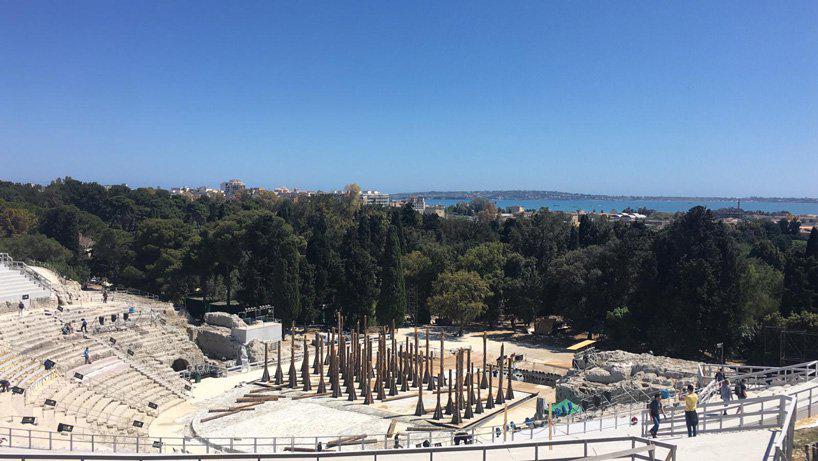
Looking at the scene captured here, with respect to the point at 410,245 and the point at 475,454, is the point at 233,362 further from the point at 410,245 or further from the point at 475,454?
the point at 410,245

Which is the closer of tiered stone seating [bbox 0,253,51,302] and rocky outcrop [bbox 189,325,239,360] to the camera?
tiered stone seating [bbox 0,253,51,302]

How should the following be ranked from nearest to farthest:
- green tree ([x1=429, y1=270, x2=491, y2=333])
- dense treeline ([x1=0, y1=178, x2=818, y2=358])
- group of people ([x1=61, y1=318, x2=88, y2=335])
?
group of people ([x1=61, y1=318, x2=88, y2=335]), dense treeline ([x1=0, y1=178, x2=818, y2=358]), green tree ([x1=429, y1=270, x2=491, y2=333])

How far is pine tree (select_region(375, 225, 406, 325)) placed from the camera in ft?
178

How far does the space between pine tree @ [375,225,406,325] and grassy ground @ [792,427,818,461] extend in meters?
38.8

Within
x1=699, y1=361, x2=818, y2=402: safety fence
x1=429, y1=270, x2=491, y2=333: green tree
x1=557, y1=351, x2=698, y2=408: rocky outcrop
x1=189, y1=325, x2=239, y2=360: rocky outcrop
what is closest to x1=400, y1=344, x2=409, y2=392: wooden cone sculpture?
x1=557, y1=351, x2=698, y2=408: rocky outcrop

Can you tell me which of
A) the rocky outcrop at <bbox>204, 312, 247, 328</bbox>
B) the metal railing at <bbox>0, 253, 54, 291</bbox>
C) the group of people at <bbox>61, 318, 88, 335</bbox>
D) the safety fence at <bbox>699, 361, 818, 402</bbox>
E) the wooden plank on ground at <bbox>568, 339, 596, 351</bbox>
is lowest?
the wooden plank on ground at <bbox>568, 339, 596, 351</bbox>

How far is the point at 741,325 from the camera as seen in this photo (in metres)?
43.4

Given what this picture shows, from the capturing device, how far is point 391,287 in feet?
178

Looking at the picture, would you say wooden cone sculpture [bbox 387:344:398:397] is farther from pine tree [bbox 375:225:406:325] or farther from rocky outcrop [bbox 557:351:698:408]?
pine tree [bbox 375:225:406:325]

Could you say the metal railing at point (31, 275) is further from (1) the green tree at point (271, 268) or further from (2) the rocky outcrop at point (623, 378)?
(2) the rocky outcrop at point (623, 378)

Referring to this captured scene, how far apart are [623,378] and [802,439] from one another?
14863 millimetres

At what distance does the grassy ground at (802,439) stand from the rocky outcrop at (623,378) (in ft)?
33.5

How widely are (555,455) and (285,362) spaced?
101ft

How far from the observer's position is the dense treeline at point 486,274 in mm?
43344
